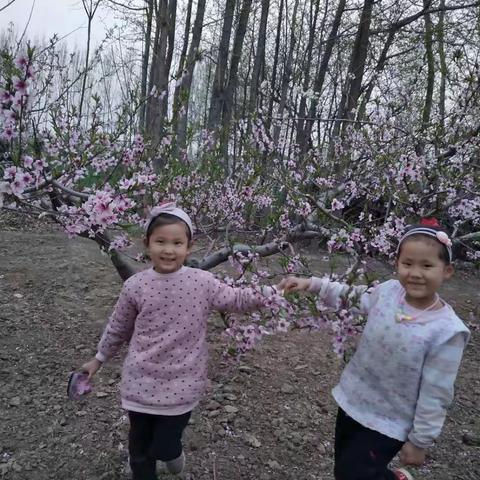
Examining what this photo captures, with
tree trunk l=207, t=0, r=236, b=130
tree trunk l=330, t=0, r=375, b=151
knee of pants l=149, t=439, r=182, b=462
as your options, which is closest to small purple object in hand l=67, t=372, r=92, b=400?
knee of pants l=149, t=439, r=182, b=462

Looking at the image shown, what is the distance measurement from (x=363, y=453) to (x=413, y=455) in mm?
216

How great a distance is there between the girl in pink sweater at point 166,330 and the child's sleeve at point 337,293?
24 cm

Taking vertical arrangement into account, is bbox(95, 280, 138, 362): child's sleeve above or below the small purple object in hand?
above

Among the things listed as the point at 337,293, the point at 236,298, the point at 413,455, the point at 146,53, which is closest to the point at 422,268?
the point at 337,293

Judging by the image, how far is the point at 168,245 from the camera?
6.22 ft

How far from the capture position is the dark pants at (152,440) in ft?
6.34

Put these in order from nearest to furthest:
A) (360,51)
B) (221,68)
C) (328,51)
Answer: (360,51) < (328,51) < (221,68)

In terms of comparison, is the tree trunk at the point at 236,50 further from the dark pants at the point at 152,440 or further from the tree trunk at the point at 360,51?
the dark pants at the point at 152,440

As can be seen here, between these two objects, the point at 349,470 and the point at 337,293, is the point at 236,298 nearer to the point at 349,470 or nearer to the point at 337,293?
the point at 337,293

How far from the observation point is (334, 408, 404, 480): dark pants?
5.67 ft

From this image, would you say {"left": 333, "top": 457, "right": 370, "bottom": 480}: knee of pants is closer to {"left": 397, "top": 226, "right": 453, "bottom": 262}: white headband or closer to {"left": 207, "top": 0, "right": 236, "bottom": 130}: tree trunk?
{"left": 397, "top": 226, "right": 453, "bottom": 262}: white headband

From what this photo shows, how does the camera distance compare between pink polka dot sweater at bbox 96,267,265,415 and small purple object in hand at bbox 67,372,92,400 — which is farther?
small purple object in hand at bbox 67,372,92,400

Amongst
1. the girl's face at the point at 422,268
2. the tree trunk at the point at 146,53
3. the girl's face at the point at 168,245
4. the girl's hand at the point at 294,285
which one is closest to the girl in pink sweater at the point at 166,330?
the girl's face at the point at 168,245

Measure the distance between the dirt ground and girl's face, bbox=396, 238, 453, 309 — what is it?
4.56 feet
